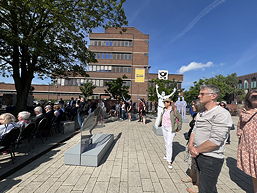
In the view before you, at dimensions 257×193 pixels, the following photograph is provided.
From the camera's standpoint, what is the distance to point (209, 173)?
1.88 m

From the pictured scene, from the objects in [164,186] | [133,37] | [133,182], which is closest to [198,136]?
[164,186]

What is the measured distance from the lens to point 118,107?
1591 cm

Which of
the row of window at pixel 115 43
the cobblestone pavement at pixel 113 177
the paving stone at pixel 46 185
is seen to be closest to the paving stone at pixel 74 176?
the cobblestone pavement at pixel 113 177

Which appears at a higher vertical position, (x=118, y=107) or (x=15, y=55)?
(x=15, y=55)

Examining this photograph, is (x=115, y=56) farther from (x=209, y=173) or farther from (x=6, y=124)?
(x=209, y=173)

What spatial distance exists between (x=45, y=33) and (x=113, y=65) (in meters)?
32.3

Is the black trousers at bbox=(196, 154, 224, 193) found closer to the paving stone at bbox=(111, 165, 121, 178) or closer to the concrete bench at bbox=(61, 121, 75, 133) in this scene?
the paving stone at bbox=(111, 165, 121, 178)

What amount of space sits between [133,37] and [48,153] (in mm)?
43697

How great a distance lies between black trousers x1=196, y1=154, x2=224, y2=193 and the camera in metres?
1.86

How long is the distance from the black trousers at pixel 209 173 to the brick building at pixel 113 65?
132 feet

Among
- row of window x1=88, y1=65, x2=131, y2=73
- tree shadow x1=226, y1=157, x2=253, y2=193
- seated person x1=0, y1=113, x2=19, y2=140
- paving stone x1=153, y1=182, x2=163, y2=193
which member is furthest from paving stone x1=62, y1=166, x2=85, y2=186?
row of window x1=88, y1=65, x2=131, y2=73

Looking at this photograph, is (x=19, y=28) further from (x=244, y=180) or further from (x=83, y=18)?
(x=244, y=180)

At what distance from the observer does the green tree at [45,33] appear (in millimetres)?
9070

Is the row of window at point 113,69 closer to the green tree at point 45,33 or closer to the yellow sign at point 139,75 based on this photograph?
the yellow sign at point 139,75
